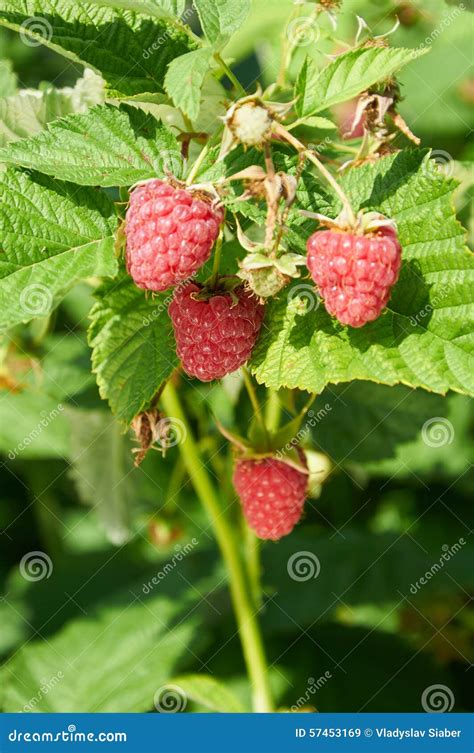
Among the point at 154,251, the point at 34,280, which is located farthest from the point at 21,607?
the point at 154,251

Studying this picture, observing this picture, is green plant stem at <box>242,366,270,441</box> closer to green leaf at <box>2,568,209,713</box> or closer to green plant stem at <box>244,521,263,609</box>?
green plant stem at <box>244,521,263,609</box>

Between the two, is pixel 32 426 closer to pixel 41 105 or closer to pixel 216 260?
pixel 41 105

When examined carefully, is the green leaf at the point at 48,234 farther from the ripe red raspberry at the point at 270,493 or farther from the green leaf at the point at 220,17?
the ripe red raspberry at the point at 270,493

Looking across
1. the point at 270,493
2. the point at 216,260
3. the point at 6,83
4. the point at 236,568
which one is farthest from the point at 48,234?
the point at 236,568

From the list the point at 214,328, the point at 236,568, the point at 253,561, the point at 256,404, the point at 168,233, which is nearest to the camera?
A: the point at 168,233

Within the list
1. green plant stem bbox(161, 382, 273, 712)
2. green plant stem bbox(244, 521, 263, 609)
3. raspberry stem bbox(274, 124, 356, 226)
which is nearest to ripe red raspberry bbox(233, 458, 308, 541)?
green plant stem bbox(161, 382, 273, 712)

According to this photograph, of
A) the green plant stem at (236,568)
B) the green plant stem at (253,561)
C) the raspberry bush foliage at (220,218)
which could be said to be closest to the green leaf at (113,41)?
the raspberry bush foliage at (220,218)
